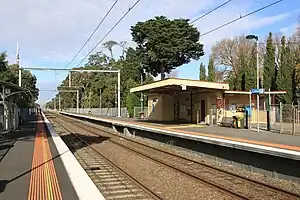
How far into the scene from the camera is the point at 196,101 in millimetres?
36844

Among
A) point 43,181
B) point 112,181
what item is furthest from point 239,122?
point 43,181

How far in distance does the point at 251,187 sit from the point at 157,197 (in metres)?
3.09

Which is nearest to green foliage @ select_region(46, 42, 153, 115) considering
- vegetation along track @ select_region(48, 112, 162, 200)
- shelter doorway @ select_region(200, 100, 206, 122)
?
shelter doorway @ select_region(200, 100, 206, 122)

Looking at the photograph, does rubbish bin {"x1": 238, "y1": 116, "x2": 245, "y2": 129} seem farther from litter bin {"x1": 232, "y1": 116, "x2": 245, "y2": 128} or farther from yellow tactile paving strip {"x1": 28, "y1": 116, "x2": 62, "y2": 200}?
yellow tactile paving strip {"x1": 28, "y1": 116, "x2": 62, "y2": 200}

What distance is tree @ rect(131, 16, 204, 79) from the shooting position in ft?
213

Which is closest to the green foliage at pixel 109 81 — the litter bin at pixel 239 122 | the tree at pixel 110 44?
the tree at pixel 110 44

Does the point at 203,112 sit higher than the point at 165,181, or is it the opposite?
the point at 203,112

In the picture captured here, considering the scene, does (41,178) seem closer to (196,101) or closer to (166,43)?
(196,101)

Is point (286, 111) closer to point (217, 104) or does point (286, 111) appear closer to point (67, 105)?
point (217, 104)

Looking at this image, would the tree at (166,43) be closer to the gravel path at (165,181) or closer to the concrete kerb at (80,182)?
A: the gravel path at (165,181)

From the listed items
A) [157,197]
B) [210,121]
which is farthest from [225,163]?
[210,121]

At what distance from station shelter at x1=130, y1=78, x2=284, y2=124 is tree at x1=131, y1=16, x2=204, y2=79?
68.0 ft

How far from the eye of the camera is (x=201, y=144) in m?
19.0

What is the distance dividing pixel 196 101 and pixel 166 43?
99.0ft
